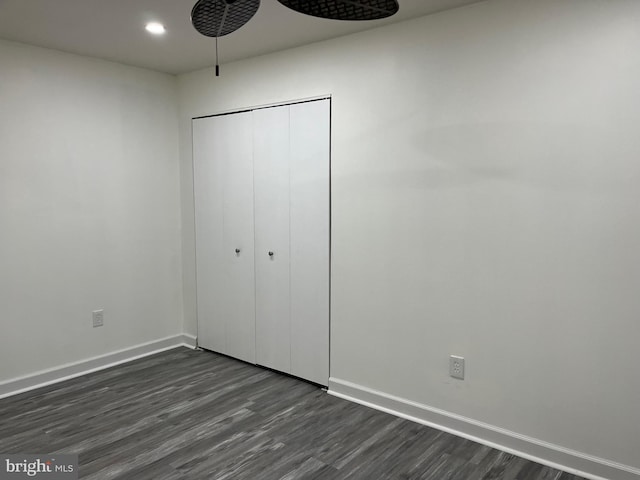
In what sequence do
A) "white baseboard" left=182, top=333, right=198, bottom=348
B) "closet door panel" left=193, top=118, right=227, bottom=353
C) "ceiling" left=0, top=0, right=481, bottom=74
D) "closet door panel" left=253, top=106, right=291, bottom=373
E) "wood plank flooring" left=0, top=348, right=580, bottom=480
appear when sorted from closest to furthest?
"wood plank flooring" left=0, top=348, right=580, bottom=480 → "ceiling" left=0, top=0, right=481, bottom=74 → "closet door panel" left=253, top=106, right=291, bottom=373 → "closet door panel" left=193, top=118, right=227, bottom=353 → "white baseboard" left=182, top=333, right=198, bottom=348

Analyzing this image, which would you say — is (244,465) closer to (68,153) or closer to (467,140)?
Answer: (467,140)

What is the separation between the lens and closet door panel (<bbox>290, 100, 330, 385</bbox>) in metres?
3.13

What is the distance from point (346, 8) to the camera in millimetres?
1312

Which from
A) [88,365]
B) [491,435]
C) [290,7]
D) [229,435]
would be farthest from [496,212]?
[88,365]

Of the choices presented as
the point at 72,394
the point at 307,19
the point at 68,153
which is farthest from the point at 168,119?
the point at 72,394

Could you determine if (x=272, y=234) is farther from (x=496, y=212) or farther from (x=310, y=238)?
(x=496, y=212)

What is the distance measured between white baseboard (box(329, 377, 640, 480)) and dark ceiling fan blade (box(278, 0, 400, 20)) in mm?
2166

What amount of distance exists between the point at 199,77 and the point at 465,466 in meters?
3.34

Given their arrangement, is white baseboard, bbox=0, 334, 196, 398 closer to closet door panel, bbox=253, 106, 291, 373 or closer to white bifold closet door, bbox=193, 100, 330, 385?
white bifold closet door, bbox=193, 100, 330, 385

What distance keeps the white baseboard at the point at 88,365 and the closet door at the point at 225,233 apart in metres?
0.27

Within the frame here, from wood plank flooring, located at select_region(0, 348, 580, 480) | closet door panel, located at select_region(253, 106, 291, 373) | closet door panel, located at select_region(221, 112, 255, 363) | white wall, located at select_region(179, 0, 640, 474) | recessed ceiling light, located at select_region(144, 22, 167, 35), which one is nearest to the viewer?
white wall, located at select_region(179, 0, 640, 474)

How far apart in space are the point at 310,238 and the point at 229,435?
52.3 inches

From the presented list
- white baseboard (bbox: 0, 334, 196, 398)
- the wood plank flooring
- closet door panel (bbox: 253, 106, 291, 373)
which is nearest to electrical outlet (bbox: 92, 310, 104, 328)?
white baseboard (bbox: 0, 334, 196, 398)

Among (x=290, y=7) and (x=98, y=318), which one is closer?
(x=290, y=7)
